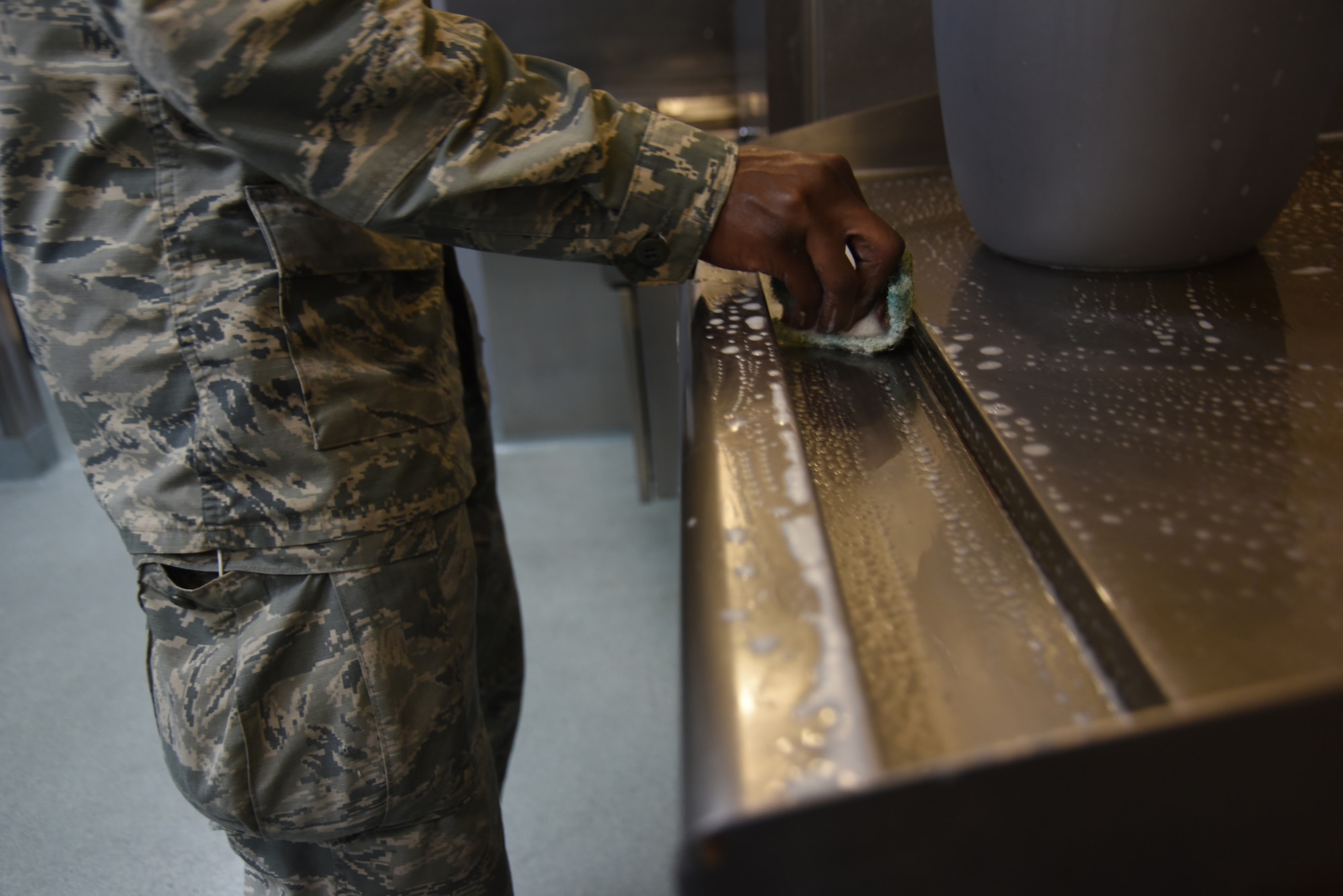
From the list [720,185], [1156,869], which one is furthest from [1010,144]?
[1156,869]

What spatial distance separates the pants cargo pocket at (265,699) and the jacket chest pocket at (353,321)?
0.44 feet

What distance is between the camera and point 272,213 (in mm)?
605

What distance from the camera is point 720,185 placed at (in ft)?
2.02

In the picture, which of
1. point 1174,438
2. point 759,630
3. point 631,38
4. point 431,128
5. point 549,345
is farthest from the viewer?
point 549,345

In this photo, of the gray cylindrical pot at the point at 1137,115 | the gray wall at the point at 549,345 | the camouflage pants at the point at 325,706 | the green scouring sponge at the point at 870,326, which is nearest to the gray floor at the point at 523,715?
the gray wall at the point at 549,345

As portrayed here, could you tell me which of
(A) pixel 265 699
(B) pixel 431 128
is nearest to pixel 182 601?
(A) pixel 265 699

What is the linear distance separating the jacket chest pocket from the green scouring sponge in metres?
0.29

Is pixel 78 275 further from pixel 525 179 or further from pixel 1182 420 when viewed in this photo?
pixel 1182 420

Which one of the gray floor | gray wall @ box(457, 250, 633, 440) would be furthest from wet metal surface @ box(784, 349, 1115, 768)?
gray wall @ box(457, 250, 633, 440)

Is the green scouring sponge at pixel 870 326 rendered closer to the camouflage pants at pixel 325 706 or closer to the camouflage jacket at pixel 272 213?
the camouflage jacket at pixel 272 213

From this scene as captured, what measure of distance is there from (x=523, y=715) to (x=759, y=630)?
127 cm

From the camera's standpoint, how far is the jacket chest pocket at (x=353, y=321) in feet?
2.03

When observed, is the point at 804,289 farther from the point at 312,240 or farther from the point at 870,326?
the point at 312,240

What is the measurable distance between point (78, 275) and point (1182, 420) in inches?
28.3
